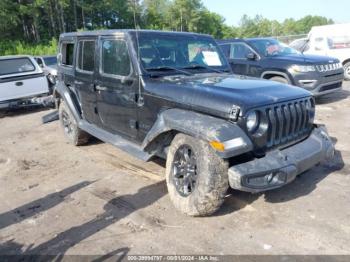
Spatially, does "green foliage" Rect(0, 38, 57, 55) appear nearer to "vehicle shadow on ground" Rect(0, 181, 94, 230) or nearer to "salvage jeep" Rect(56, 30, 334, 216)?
"salvage jeep" Rect(56, 30, 334, 216)

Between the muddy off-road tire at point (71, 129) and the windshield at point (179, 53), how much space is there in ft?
7.43

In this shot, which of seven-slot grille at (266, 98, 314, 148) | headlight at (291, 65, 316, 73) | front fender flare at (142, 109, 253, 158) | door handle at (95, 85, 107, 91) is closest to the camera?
front fender flare at (142, 109, 253, 158)

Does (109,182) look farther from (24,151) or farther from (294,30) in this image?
(294,30)

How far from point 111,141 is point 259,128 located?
2.28m

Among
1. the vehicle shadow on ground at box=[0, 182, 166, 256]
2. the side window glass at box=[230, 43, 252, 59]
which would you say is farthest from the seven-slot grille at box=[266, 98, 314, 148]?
the side window glass at box=[230, 43, 252, 59]

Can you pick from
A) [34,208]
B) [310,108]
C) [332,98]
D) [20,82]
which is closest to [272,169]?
[310,108]

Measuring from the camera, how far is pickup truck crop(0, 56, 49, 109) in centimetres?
938

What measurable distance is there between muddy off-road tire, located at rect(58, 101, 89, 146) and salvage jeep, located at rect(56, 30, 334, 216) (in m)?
0.69

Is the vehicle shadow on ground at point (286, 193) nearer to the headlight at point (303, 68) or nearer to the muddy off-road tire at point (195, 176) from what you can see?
the muddy off-road tire at point (195, 176)

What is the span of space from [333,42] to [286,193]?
1068 cm

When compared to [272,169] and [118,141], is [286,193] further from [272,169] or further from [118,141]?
[118,141]

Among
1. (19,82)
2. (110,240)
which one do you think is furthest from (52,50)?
(110,240)

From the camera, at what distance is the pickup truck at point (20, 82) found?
9.38m

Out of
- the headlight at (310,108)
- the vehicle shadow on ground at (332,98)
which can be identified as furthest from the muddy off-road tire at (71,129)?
the vehicle shadow on ground at (332,98)
